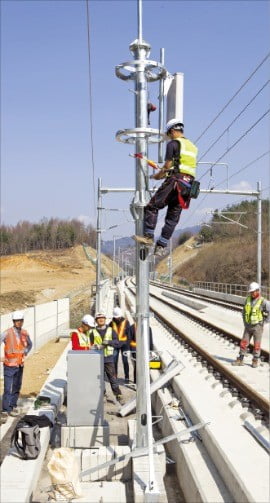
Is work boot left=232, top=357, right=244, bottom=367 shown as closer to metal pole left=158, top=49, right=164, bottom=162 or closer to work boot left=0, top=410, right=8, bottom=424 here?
work boot left=0, top=410, right=8, bottom=424

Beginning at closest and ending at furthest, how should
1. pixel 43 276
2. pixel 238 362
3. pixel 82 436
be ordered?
1. pixel 82 436
2. pixel 238 362
3. pixel 43 276

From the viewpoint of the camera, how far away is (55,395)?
1068 cm

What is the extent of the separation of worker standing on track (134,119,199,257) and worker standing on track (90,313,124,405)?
5516mm

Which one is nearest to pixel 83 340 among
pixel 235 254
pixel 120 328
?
pixel 120 328

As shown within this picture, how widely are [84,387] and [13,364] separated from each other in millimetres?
2344

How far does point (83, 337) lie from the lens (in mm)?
10742

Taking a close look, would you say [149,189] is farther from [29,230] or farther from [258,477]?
[29,230]

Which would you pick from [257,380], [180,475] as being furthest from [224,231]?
[180,475]

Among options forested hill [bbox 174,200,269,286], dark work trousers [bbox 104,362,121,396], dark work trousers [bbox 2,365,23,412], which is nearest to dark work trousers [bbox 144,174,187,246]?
dark work trousers [bbox 2,365,23,412]

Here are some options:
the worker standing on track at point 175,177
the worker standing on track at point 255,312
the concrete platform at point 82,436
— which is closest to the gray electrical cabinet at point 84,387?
the concrete platform at point 82,436

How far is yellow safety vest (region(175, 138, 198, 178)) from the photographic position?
5742 mm

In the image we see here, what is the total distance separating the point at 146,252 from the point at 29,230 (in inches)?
1958

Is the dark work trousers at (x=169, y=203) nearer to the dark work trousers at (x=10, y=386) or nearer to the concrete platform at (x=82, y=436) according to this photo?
the concrete platform at (x=82, y=436)

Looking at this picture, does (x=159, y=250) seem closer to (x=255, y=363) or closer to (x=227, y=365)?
(x=255, y=363)
